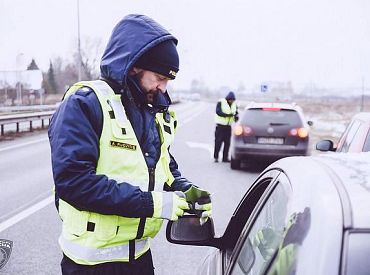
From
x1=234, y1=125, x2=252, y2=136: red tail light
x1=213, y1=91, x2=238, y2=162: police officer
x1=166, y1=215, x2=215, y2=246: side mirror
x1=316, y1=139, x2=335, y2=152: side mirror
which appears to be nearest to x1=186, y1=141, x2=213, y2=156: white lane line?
x1=213, y1=91, x2=238, y2=162: police officer

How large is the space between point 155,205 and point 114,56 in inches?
27.7

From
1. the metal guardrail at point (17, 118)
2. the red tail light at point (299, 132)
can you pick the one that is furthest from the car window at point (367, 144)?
the metal guardrail at point (17, 118)

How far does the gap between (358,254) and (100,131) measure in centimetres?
124

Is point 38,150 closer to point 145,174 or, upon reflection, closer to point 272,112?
point 272,112

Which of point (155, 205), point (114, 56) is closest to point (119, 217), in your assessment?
point (155, 205)

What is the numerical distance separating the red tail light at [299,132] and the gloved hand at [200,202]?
8149 mm

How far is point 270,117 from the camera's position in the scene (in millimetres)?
10648

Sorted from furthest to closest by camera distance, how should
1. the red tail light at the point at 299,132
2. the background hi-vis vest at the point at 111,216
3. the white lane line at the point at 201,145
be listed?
the white lane line at the point at 201,145, the red tail light at the point at 299,132, the background hi-vis vest at the point at 111,216

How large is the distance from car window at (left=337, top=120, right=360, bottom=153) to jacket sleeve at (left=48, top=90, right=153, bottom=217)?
4369mm

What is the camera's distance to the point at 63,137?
2.04m

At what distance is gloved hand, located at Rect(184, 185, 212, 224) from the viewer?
2428 mm

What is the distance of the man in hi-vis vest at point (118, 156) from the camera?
6.72 feet

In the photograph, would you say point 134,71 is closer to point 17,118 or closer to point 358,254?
point 358,254

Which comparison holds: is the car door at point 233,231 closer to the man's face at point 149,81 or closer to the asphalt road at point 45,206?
the man's face at point 149,81
